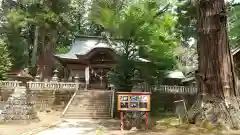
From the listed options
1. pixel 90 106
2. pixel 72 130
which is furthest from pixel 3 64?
pixel 72 130

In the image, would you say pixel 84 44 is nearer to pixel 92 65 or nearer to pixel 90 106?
pixel 92 65

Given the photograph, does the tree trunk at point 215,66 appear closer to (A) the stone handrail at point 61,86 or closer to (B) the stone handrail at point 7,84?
(A) the stone handrail at point 61,86

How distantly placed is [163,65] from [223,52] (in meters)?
11.6

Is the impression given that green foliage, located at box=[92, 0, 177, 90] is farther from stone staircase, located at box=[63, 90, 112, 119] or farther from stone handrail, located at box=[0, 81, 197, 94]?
stone handrail, located at box=[0, 81, 197, 94]

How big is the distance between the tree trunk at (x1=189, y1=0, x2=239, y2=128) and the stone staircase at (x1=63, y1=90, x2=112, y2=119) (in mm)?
9404

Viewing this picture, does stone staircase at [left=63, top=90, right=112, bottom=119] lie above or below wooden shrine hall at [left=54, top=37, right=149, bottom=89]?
below

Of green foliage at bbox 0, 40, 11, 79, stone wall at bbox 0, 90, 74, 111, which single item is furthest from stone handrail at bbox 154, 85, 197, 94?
green foliage at bbox 0, 40, 11, 79

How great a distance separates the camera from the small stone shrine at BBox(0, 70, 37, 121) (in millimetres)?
14758

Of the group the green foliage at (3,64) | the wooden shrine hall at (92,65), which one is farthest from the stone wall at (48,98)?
the green foliage at (3,64)

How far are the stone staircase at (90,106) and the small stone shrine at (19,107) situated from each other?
2.93m

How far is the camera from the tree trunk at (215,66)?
9609mm

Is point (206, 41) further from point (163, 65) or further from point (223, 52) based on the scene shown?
point (163, 65)

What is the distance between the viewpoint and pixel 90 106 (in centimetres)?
1947

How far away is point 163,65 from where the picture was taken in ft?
70.5
